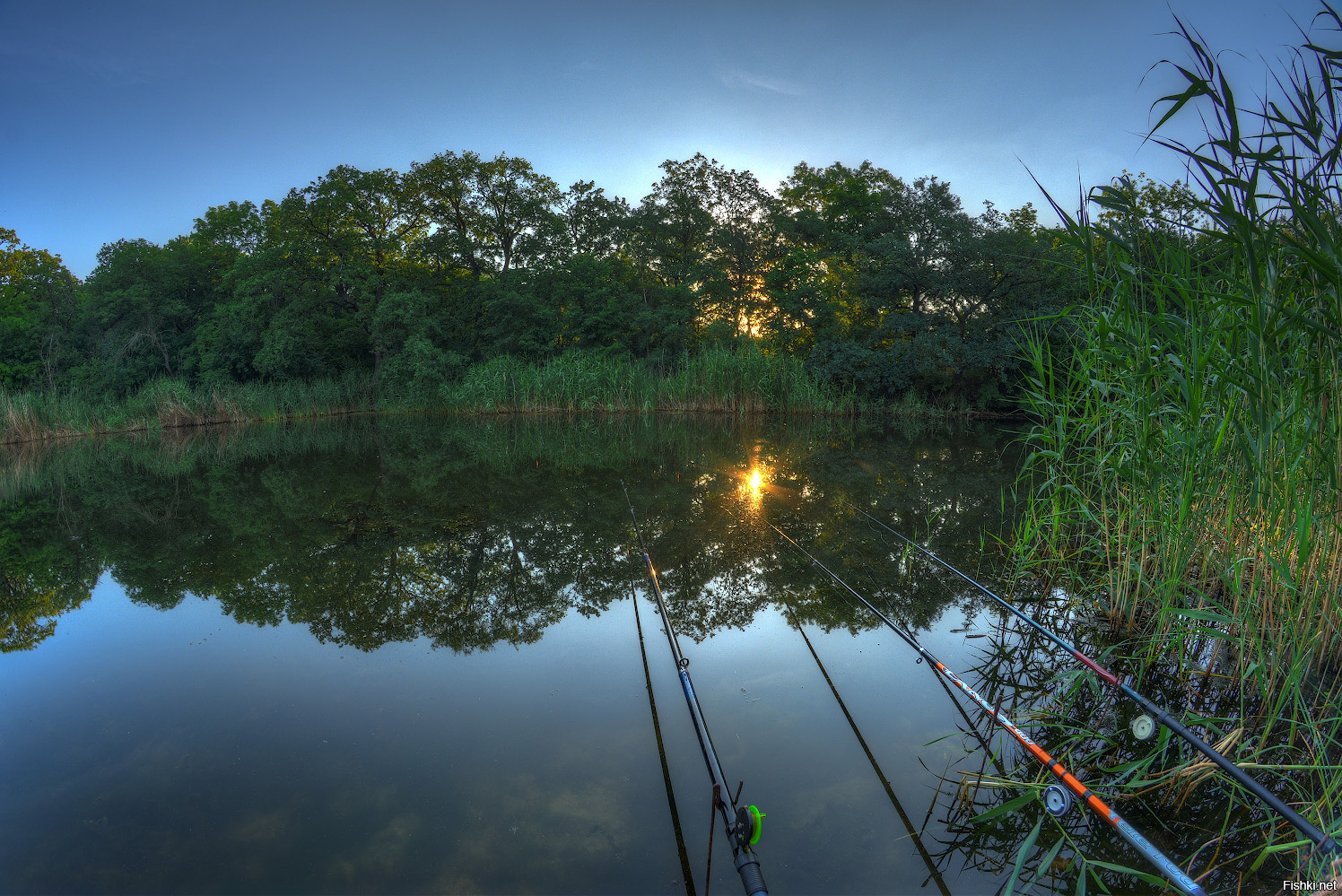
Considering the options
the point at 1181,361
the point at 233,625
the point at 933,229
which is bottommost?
the point at 233,625

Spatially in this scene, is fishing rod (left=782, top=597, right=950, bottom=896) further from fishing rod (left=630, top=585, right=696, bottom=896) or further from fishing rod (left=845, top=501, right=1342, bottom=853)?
fishing rod (left=845, top=501, right=1342, bottom=853)

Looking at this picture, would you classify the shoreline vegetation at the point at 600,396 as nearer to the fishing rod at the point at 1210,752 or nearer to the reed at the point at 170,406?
the reed at the point at 170,406

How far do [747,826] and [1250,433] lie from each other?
2.30 metres

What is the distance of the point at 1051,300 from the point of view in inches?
689

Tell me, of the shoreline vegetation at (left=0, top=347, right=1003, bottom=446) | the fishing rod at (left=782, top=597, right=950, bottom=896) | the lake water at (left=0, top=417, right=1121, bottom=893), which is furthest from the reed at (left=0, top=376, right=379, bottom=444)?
the fishing rod at (left=782, top=597, right=950, bottom=896)

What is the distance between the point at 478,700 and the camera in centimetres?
257

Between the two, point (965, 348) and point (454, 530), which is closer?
point (454, 530)

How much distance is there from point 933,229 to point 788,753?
1853 centimetres

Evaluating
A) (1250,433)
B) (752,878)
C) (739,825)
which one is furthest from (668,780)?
(1250,433)

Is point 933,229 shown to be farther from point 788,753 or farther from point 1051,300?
point 788,753

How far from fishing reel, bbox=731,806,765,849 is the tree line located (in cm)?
1798

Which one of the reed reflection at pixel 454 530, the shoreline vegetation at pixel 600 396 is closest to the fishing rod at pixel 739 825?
the reed reflection at pixel 454 530

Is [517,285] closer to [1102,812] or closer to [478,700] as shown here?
[478,700]

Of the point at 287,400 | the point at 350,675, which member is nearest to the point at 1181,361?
the point at 350,675
